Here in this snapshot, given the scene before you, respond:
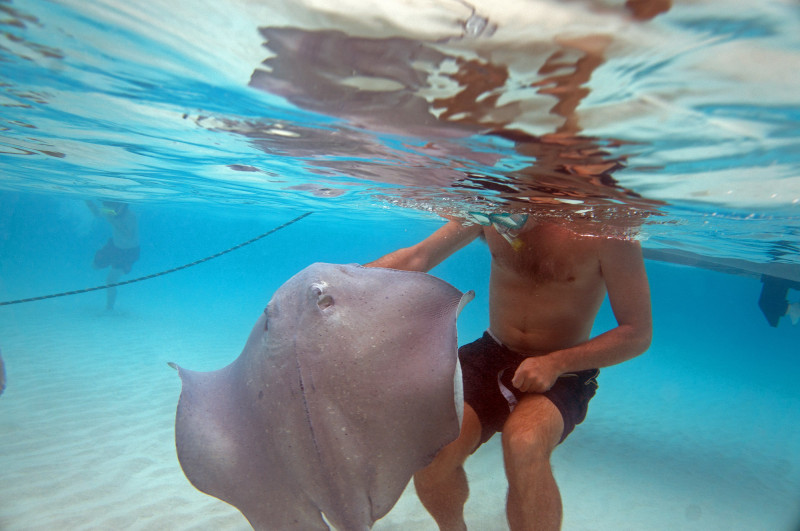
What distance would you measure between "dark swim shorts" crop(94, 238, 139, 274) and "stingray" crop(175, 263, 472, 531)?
18.8m

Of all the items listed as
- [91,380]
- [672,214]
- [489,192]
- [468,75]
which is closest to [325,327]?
[468,75]

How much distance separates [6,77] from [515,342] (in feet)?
25.4

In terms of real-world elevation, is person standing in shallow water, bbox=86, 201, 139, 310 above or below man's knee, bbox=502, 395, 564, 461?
below

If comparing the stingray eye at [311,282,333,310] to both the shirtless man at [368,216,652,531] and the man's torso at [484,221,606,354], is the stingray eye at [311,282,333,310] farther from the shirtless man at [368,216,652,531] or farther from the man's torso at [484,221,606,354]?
the man's torso at [484,221,606,354]

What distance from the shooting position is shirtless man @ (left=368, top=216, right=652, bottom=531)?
3.23 meters

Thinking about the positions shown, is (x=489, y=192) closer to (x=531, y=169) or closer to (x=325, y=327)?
(x=531, y=169)

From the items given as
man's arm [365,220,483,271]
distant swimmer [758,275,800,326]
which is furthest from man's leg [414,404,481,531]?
distant swimmer [758,275,800,326]

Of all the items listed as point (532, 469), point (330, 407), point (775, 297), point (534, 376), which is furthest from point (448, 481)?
point (775, 297)

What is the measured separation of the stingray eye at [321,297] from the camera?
8.94 feet

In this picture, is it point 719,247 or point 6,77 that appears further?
point 719,247

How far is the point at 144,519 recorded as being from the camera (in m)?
4.88

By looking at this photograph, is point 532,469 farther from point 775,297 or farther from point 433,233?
point 775,297

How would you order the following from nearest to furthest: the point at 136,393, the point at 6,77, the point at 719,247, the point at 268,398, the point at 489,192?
1. the point at 268,398
2. the point at 6,77
3. the point at 489,192
4. the point at 136,393
5. the point at 719,247

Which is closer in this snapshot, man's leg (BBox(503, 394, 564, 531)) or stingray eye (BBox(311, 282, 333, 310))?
stingray eye (BBox(311, 282, 333, 310))
